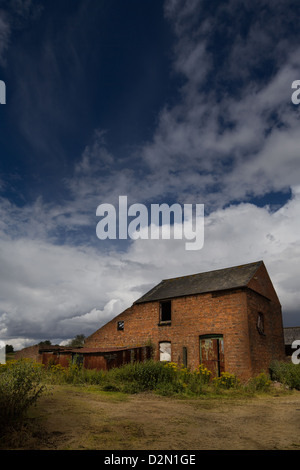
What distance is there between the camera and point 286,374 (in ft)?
49.4

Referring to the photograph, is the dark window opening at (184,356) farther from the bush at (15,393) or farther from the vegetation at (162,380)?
the bush at (15,393)

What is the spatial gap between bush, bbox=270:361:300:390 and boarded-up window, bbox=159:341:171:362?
5.87 meters

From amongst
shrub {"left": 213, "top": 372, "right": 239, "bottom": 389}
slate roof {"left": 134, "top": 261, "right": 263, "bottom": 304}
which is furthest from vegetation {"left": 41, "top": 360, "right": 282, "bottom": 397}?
slate roof {"left": 134, "top": 261, "right": 263, "bottom": 304}

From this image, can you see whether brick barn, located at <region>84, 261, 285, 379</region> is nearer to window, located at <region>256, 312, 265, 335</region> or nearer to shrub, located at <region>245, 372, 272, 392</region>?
window, located at <region>256, 312, 265, 335</region>

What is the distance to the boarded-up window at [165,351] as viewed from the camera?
18.9 metres

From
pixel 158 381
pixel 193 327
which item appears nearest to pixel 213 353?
pixel 193 327

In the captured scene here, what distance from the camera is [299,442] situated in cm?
542

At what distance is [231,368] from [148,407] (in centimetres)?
842

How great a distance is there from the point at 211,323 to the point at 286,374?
430cm

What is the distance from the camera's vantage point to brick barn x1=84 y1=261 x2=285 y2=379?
634 inches

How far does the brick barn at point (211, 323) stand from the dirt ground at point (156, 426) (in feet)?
20.9

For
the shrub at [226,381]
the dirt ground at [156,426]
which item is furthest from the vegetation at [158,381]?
the dirt ground at [156,426]

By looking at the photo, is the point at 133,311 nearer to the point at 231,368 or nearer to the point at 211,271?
the point at 211,271

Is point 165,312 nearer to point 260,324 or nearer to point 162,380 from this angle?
point 260,324
